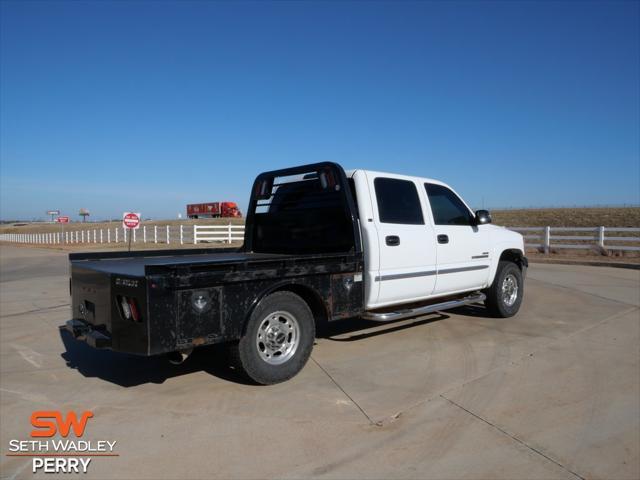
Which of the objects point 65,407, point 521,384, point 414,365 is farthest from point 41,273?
point 521,384

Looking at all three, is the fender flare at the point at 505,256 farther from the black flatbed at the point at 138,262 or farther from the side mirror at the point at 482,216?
the black flatbed at the point at 138,262

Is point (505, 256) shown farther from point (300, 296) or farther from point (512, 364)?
point (300, 296)

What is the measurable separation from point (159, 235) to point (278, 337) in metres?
39.0

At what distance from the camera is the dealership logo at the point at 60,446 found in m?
3.34

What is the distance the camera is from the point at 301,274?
472cm

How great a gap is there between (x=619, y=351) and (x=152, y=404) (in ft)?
17.1

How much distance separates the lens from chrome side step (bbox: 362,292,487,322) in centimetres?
554

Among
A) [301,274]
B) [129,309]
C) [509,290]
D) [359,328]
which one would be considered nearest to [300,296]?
[301,274]

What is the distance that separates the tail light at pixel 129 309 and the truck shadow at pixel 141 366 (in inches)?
45.3

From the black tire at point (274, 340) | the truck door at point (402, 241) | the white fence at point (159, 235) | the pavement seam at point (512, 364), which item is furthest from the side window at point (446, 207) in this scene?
the white fence at point (159, 235)

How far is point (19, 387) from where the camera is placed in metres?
4.84

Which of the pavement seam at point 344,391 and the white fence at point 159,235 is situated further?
the white fence at point 159,235

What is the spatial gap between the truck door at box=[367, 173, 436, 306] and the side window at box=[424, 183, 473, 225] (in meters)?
0.28

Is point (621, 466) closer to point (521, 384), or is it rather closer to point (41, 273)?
point (521, 384)
